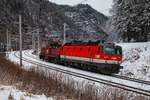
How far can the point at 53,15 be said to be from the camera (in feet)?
589

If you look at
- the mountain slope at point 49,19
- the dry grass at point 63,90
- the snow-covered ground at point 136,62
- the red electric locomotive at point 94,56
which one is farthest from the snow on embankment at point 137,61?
the mountain slope at point 49,19

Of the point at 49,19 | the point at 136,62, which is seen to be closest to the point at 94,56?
the point at 136,62

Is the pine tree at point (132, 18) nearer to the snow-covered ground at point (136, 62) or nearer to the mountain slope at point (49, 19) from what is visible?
the snow-covered ground at point (136, 62)

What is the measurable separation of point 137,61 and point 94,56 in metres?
4.72

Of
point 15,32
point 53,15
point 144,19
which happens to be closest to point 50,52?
point 144,19

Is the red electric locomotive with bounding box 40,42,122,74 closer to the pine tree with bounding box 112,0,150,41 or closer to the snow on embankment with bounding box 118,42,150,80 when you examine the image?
the snow on embankment with bounding box 118,42,150,80

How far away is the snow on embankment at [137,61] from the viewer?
24384 mm

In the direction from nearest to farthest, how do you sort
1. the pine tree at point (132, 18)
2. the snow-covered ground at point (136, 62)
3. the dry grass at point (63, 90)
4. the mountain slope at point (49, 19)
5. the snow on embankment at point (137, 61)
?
the dry grass at point (63, 90) → the snow-covered ground at point (136, 62) → the snow on embankment at point (137, 61) → the pine tree at point (132, 18) → the mountain slope at point (49, 19)

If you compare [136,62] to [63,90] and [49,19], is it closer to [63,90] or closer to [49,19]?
[63,90]

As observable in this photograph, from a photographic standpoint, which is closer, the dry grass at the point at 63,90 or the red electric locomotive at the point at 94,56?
the dry grass at the point at 63,90

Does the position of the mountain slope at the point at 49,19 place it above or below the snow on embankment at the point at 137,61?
above

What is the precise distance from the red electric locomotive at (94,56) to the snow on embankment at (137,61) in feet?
5.34

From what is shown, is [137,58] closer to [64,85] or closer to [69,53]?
[69,53]

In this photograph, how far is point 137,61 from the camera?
91.7 ft
